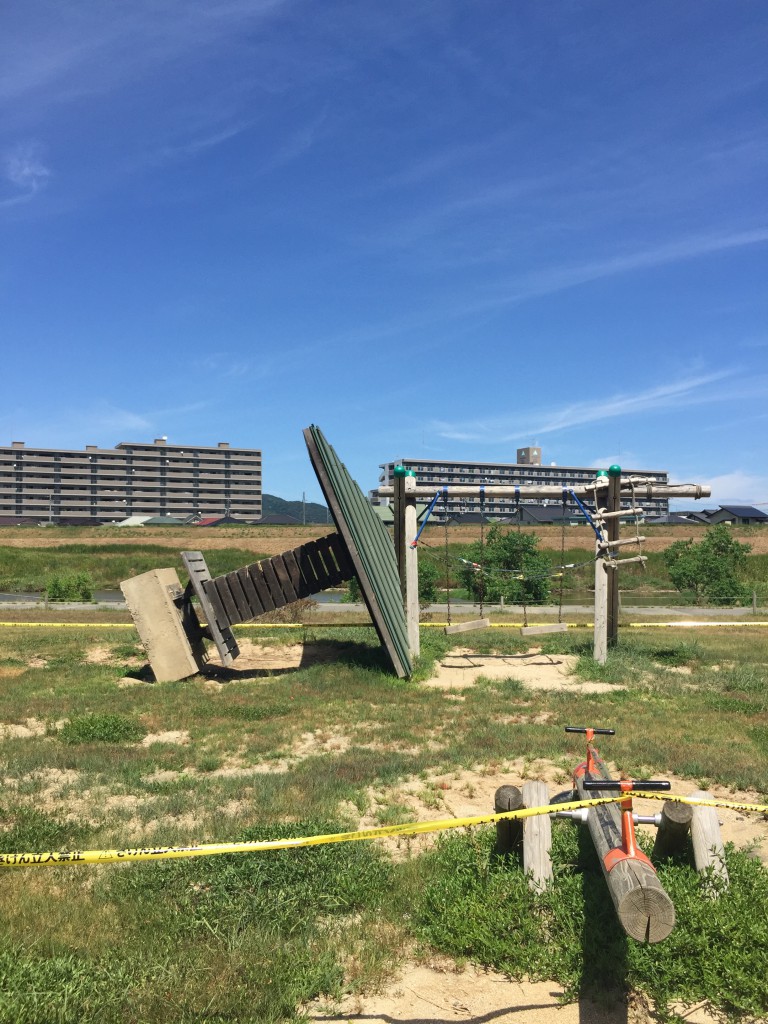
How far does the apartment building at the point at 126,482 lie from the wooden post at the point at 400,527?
120 meters

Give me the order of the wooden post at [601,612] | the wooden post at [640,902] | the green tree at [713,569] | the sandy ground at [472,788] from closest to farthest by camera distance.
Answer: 1. the wooden post at [640,902]
2. the sandy ground at [472,788]
3. the wooden post at [601,612]
4. the green tree at [713,569]

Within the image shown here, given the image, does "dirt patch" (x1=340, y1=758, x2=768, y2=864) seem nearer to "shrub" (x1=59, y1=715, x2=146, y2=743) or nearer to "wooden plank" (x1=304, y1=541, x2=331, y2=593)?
"shrub" (x1=59, y1=715, x2=146, y2=743)

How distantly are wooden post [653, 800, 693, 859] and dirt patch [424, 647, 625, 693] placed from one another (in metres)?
6.31

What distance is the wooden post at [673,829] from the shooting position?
469 cm

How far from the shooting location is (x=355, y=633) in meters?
17.0

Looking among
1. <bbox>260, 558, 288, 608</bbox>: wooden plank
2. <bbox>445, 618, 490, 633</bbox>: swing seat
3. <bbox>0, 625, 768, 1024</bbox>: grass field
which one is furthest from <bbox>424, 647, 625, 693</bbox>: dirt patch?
<bbox>260, 558, 288, 608</bbox>: wooden plank

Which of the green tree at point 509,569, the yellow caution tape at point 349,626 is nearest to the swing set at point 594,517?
the yellow caution tape at point 349,626

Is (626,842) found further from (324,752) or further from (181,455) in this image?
(181,455)

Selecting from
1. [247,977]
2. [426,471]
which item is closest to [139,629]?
[247,977]

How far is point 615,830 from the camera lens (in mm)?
4117

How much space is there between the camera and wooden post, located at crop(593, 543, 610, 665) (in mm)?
13164

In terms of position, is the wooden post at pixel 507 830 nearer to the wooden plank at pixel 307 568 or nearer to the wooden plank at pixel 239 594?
the wooden plank at pixel 307 568

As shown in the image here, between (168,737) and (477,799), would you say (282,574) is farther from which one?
(477,799)

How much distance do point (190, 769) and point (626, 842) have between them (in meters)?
5.14
